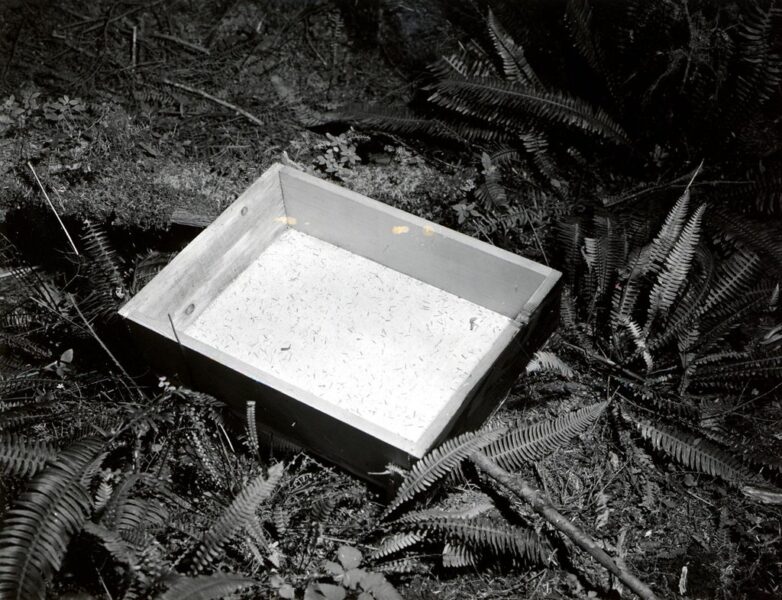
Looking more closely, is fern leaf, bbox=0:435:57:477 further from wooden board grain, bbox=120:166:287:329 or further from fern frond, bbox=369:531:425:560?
fern frond, bbox=369:531:425:560

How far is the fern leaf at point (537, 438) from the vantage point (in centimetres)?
237

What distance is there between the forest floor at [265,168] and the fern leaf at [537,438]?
180 mm

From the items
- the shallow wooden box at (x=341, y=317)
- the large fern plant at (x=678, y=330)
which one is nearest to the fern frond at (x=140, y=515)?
the shallow wooden box at (x=341, y=317)

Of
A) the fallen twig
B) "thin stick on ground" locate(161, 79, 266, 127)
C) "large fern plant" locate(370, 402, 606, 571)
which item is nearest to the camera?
"large fern plant" locate(370, 402, 606, 571)

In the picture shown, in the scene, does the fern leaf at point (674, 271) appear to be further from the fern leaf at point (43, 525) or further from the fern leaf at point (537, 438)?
the fern leaf at point (43, 525)

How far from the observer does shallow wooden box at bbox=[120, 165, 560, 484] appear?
92.7 inches

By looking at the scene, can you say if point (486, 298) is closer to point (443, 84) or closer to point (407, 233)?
point (407, 233)

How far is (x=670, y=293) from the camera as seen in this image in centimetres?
279

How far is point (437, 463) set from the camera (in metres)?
2.11

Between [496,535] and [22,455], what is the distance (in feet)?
5.02

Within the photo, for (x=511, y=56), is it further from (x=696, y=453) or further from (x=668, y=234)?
(x=696, y=453)

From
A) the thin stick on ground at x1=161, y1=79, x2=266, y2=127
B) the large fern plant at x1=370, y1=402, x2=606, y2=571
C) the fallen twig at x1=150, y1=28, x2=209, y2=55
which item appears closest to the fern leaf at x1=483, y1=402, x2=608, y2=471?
the large fern plant at x1=370, y1=402, x2=606, y2=571

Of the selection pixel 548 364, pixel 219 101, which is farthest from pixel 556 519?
pixel 219 101

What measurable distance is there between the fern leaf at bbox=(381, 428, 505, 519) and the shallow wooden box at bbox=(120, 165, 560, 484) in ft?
0.21
